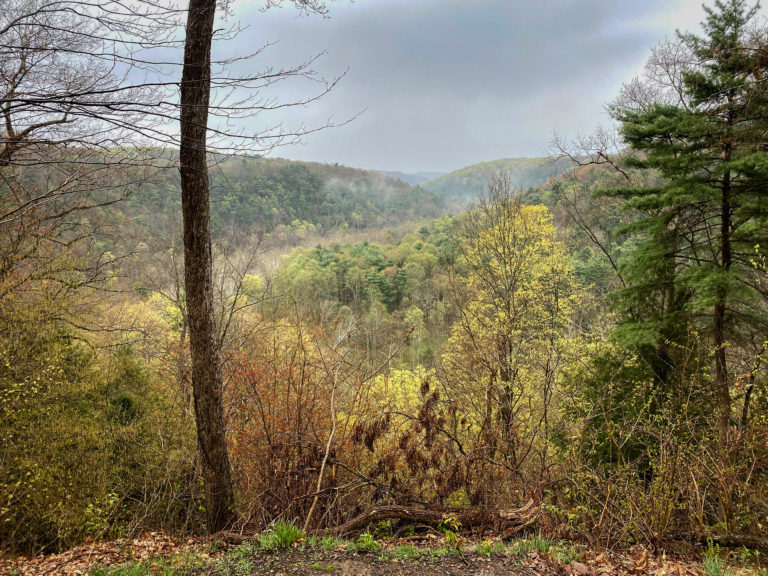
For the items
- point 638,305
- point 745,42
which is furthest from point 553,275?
point 745,42

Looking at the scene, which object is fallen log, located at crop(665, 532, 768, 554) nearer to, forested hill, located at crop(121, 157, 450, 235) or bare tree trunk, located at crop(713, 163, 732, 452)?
bare tree trunk, located at crop(713, 163, 732, 452)

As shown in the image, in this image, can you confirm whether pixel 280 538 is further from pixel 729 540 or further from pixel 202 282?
pixel 729 540

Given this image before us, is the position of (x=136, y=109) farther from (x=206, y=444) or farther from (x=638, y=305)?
(x=638, y=305)

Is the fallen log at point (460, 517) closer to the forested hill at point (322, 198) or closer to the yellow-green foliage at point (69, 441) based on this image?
the yellow-green foliage at point (69, 441)

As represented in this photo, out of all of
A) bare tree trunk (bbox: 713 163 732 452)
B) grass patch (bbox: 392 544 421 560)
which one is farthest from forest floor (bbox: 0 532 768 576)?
bare tree trunk (bbox: 713 163 732 452)

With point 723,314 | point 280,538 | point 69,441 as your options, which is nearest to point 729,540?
point 280,538

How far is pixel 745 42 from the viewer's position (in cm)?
655

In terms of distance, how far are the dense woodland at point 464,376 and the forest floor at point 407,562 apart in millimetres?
343

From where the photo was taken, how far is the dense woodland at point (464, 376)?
4.28 metres

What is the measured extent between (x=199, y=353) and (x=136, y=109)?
9.05ft

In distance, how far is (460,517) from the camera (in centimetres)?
410

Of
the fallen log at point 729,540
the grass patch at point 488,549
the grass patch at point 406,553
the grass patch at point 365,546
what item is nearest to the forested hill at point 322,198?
the grass patch at point 365,546

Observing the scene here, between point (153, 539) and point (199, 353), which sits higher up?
point (199, 353)

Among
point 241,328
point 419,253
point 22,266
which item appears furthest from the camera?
point 419,253
